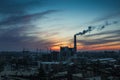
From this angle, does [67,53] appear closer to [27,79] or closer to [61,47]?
[61,47]

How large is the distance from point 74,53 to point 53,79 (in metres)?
28.1

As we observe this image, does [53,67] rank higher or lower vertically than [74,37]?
lower

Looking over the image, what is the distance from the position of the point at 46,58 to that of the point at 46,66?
16.1 meters

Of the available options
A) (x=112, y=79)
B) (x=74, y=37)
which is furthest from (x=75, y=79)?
(x=74, y=37)

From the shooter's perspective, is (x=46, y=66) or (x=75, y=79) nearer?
(x=75, y=79)

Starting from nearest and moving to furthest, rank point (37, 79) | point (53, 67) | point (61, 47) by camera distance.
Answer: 1. point (37, 79)
2. point (53, 67)
3. point (61, 47)

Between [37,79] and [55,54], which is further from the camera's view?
[55,54]

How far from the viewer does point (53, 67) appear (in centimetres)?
2897

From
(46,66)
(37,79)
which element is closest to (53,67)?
(46,66)

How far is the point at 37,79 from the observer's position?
55.7 feet

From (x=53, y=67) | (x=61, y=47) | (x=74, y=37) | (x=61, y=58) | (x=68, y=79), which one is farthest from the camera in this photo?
(x=61, y=47)

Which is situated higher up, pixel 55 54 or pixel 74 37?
pixel 74 37

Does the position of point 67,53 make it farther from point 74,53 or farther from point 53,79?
point 53,79

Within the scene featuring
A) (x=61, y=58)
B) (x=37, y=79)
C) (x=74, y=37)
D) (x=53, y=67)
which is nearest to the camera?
(x=37, y=79)
